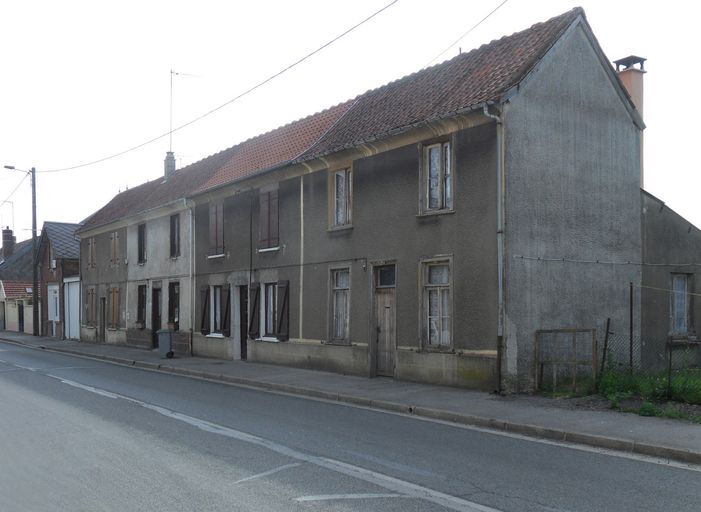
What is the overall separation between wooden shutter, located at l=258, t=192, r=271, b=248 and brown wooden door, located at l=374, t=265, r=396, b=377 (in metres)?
5.34

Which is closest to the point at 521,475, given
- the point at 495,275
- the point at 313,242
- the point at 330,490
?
the point at 330,490

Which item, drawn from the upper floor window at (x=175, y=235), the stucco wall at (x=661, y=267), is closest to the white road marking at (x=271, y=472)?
the stucco wall at (x=661, y=267)

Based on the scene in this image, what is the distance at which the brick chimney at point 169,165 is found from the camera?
31.7 m

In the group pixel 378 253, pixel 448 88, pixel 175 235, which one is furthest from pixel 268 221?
pixel 175 235

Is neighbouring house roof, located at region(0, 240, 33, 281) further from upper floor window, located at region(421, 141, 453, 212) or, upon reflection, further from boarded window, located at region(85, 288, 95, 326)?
upper floor window, located at region(421, 141, 453, 212)

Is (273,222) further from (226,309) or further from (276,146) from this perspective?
(226,309)

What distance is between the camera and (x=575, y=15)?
14.8 meters

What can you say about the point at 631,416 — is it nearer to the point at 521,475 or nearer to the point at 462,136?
the point at 521,475

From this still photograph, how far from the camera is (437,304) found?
15.1 m

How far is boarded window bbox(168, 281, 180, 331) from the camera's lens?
1048 inches

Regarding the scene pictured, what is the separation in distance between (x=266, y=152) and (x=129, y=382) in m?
9.20

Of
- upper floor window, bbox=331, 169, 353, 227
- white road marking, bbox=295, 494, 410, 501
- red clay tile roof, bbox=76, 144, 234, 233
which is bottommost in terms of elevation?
white road marking, bbox=295, 494, 410, 501

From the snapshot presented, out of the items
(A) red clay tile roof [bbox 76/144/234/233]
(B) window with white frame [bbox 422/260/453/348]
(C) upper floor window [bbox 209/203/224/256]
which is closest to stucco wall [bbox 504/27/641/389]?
(B) window with white frame [bbox 422/260/453/348]

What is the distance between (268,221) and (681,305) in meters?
11.6
